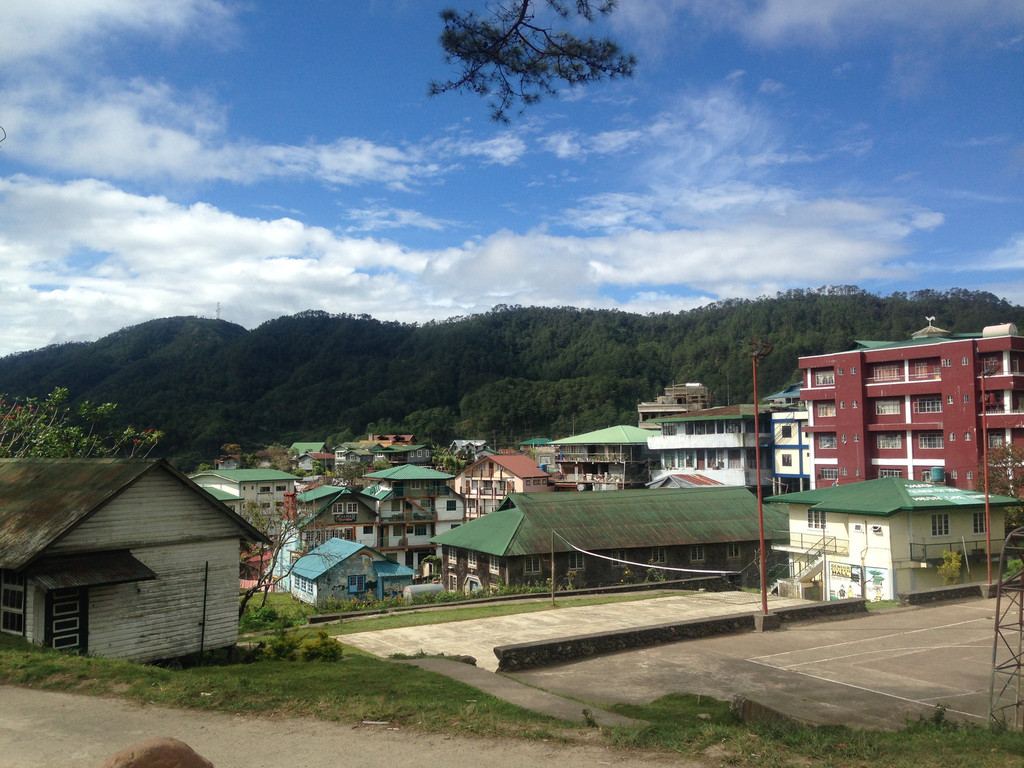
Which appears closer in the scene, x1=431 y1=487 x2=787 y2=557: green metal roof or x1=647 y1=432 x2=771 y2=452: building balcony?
x1=431 y1=487 x2=787 y2=557: green metal roof

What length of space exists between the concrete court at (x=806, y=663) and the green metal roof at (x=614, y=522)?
9.17 meters

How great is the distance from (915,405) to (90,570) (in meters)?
43.8

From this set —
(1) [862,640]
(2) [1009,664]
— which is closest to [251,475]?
(1) [862,640]

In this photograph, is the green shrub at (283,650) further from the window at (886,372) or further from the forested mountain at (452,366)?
the forested mountain at (452,366)

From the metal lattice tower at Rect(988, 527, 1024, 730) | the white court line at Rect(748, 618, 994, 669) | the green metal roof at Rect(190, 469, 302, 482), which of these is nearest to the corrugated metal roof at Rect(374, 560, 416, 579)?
the white court line at Rect(748, 618, 994, 669)

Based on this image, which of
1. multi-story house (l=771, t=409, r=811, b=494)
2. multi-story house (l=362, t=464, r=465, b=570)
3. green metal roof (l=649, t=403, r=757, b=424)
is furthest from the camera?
green metal roof (l=649, t=403, r=757, b=424)

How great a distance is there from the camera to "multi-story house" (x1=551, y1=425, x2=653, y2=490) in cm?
5869

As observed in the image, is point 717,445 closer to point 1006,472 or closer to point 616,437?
point 616,437

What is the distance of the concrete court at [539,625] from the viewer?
1819cm

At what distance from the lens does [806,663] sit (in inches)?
568

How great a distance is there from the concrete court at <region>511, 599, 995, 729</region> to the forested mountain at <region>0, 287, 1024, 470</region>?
233 feet

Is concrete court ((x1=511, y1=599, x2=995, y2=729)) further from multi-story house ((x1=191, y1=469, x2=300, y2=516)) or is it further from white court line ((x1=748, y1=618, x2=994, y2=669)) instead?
multi-story house ((x1=191, y1=469, x2=300, y2=516))

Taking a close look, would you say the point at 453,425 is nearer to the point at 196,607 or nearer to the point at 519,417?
the point at 519,417

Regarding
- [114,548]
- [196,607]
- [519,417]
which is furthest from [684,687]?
[519,417]
